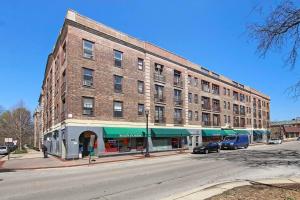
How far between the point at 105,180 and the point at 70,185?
196 centimetres

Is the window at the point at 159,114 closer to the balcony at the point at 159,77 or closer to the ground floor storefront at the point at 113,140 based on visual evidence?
the ground floor storefront at the point at 113,140

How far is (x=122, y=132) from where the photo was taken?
115 feet

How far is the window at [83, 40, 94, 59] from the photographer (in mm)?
32531

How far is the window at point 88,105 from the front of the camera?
31.8 metres

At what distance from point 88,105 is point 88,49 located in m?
5.78

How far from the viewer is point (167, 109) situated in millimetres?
43906

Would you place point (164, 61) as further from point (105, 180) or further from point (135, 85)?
point (105, 180)

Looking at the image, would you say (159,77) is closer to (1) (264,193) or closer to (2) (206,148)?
(2) (206,148)

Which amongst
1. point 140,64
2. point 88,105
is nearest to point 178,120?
point 140,64

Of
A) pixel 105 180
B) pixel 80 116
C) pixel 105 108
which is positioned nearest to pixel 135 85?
pixel 105 108

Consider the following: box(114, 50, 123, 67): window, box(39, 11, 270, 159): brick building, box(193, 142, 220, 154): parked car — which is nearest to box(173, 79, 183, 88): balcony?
box(39, 11, 270, 159): brick building

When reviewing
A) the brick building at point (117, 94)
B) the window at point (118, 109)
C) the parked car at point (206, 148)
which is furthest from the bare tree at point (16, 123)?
the parked car at point (206, 148)

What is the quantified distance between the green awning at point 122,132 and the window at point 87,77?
497 cm

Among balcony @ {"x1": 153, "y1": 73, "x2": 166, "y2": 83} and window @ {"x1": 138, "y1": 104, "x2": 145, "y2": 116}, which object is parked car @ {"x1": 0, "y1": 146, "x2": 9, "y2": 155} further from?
balcony @ {"x1": 153, "y1": 73, "x2": 166, "y2": 83}
